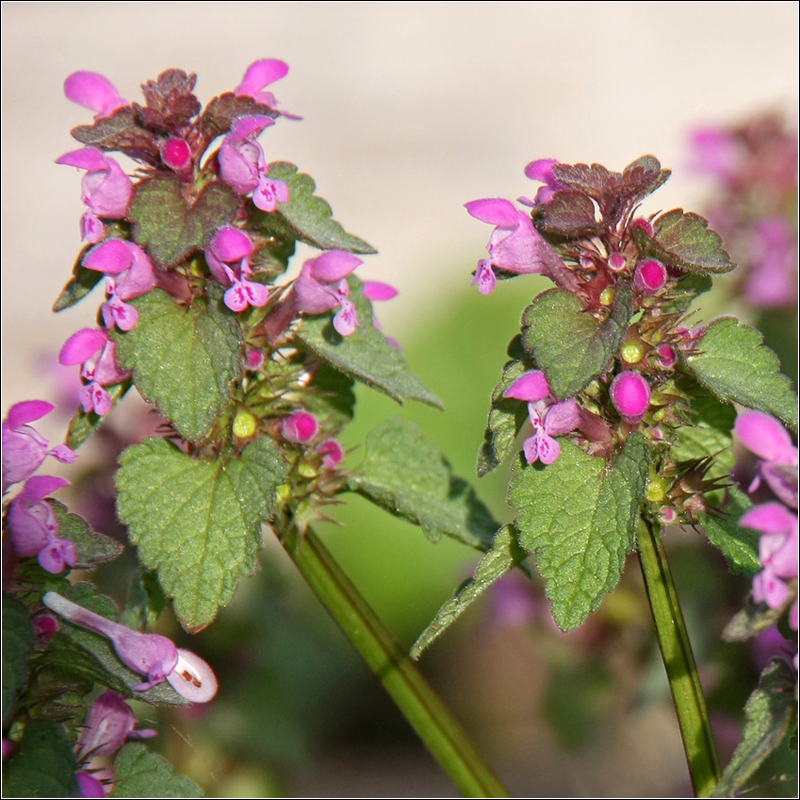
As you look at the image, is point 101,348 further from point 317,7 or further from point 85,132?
point 317,7

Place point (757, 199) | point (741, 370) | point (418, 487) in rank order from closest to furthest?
point (741, 370), point (418, 487), point (757, 199)

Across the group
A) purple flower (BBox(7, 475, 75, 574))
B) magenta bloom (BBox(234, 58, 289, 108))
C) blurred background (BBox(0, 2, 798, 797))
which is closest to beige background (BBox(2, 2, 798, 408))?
blurred background (BBox(0, 2, 798, 797))

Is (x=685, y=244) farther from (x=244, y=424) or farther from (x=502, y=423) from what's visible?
(x=244, y=424)

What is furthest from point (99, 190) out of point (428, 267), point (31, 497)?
point (428, 267)

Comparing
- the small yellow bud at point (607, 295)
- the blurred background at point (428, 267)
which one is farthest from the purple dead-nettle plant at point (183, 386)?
the blurred background at point (428, 267)

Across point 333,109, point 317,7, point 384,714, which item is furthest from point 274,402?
point 317,7

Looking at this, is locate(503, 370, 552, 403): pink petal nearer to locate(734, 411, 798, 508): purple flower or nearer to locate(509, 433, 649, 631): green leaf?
locate(509, 433, 649, 631): green leaf
